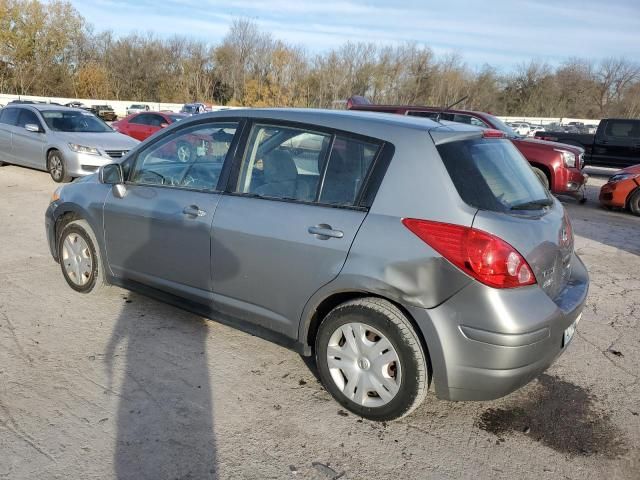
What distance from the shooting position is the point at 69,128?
1089 centimetres

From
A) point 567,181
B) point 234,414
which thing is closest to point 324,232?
point 234,414

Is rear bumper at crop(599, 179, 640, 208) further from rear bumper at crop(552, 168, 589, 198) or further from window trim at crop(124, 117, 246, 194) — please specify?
window trim at crop(124, 117, 246, 194)

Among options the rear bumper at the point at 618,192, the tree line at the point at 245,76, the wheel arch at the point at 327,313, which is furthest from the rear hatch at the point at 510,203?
the tree line at the point at 245,76

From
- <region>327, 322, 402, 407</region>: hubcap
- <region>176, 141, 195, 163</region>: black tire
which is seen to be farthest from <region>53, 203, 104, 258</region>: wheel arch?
<region>327, 322, 402, 407</region>: hubcap

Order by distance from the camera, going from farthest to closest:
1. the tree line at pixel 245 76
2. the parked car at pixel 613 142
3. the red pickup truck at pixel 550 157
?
the tree line at pixel 245 76, the parked car at pixel 613 142, the red pickup truck at pixel 550 157

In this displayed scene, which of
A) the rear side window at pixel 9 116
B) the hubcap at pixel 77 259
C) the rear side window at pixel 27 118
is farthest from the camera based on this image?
the rear side window at pixel 9 116

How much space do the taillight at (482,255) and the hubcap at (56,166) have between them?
32.0 ft

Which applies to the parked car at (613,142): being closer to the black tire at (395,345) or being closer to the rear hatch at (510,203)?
the rear hatch at (510,203)

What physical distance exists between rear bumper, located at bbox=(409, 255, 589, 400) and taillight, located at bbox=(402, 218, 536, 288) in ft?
0.18

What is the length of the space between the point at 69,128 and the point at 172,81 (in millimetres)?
51928

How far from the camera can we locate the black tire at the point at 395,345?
8.91 ft

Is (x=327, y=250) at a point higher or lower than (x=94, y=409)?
higher

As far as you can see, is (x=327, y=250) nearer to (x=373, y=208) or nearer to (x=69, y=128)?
(x=373, y=208)

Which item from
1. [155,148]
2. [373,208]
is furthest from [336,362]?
[155,148]
